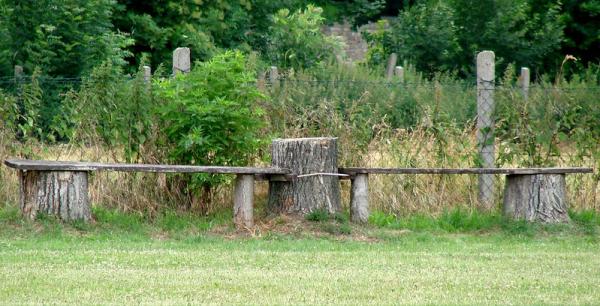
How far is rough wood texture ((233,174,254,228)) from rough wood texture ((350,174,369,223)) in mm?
1108

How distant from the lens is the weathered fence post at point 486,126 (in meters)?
12.8

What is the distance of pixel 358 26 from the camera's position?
36625 mm

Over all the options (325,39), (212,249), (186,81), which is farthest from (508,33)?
(212,249)

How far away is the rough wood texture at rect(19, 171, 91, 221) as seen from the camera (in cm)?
1121

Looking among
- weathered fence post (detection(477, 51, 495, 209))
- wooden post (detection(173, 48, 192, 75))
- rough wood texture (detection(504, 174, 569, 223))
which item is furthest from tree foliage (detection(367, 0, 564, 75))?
rough wood texture (detection(504, 174, 569, 223))

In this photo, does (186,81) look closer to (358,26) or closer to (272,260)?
(272,260)

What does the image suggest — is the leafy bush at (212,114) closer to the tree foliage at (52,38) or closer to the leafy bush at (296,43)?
the tree foliage at (52,38)

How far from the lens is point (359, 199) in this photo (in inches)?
473

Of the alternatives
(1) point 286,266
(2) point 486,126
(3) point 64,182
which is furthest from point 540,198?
(3) point 64,182

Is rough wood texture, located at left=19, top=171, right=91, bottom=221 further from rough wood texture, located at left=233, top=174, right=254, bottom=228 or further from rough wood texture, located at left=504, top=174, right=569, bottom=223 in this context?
rough wood texture, located at left=504, top=174, right=569, bottom=223

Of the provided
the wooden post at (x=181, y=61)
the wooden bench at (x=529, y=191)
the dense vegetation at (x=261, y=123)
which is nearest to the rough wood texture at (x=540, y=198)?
the wooden bench at (x=529, y=191)

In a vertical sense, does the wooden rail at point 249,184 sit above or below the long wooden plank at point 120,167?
below

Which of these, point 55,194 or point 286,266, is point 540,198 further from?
point 55,194

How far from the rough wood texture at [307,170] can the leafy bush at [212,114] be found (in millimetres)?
506
